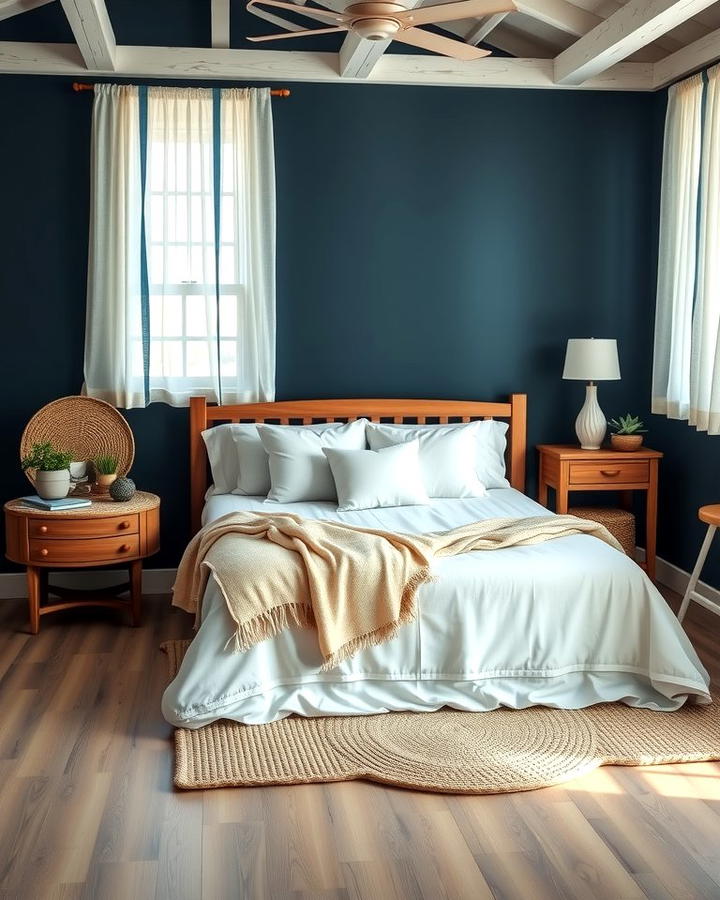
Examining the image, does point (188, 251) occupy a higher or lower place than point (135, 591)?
higher

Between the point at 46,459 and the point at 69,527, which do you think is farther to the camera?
the point at 46,459

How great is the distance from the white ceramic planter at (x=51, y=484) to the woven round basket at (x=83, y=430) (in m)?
0.32

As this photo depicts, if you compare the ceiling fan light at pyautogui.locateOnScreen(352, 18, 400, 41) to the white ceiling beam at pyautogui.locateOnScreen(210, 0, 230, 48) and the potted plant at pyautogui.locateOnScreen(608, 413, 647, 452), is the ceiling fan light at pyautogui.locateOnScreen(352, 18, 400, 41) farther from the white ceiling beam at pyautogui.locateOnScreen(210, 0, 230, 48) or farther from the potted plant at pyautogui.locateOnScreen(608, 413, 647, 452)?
the potted plant at pyautogui.locateOnScreen(608, 413, 647, 452)

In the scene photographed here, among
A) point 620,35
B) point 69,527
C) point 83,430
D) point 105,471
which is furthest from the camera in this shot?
point 83,430

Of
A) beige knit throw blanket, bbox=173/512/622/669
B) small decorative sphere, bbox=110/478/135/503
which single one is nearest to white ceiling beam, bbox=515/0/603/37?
beige knit throw blanket, bbox=173/512/622/669

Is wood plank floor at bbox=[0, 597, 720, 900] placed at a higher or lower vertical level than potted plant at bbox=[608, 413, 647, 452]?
lower

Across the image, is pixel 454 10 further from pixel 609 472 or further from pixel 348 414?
pixel 609 472

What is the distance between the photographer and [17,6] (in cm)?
486

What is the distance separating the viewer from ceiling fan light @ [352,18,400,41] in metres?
3.16

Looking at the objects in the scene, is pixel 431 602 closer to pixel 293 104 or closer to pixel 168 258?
pixel 168 258

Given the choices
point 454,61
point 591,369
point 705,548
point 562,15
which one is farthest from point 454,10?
point 705,548

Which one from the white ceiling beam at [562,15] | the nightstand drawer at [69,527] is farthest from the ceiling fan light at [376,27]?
the nightstand drawer at [69,527]

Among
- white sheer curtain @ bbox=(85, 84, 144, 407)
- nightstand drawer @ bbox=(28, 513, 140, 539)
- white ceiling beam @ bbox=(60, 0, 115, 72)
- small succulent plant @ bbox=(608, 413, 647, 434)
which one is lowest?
nightstand drawer @ bbox=(28, 513, 140, 539)

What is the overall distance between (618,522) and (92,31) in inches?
137
